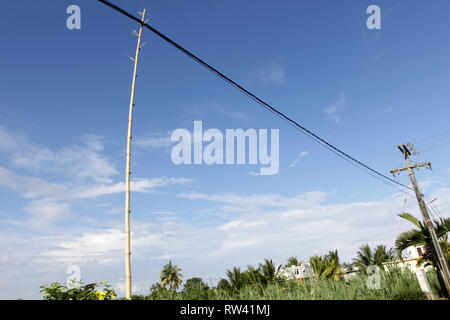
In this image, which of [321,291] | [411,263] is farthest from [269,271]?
[411,263]

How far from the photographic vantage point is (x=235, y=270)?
14961mm

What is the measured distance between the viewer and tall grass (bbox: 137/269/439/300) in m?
7.56

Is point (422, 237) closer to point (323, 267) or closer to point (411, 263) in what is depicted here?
point (323, 267)

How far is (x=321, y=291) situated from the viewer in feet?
30.6

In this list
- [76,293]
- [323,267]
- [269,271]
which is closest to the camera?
[76,293]

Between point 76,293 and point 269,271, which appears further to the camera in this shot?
point 269,271
